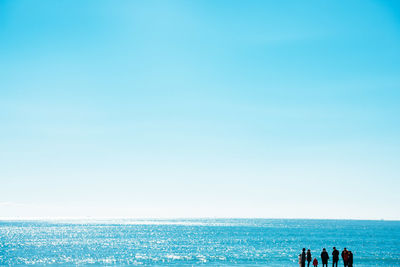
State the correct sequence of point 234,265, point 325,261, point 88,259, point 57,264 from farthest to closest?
point 88,259, point 57,264, point 234,265, point 325,261

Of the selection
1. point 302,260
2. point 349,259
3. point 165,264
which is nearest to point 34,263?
point 165,264

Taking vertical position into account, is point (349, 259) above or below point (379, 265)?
above

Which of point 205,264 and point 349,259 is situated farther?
point 205,264

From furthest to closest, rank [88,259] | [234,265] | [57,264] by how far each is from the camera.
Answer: [88,259] < [57,264] < [234,265]

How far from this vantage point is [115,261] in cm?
3847

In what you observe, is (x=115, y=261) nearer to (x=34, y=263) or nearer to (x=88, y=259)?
(x=88, y=259)

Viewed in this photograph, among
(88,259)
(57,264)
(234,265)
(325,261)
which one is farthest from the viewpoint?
(88,259)

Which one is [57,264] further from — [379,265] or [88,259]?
[379,265]

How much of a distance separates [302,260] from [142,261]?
20.0m

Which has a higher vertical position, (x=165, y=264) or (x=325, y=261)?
(x=325, y=261)

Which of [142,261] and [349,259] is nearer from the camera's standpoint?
[349,259]

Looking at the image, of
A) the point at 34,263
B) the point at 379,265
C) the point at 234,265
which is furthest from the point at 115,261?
the point at 379,265

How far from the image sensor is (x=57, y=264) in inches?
1444

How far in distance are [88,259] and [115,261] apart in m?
4.11
